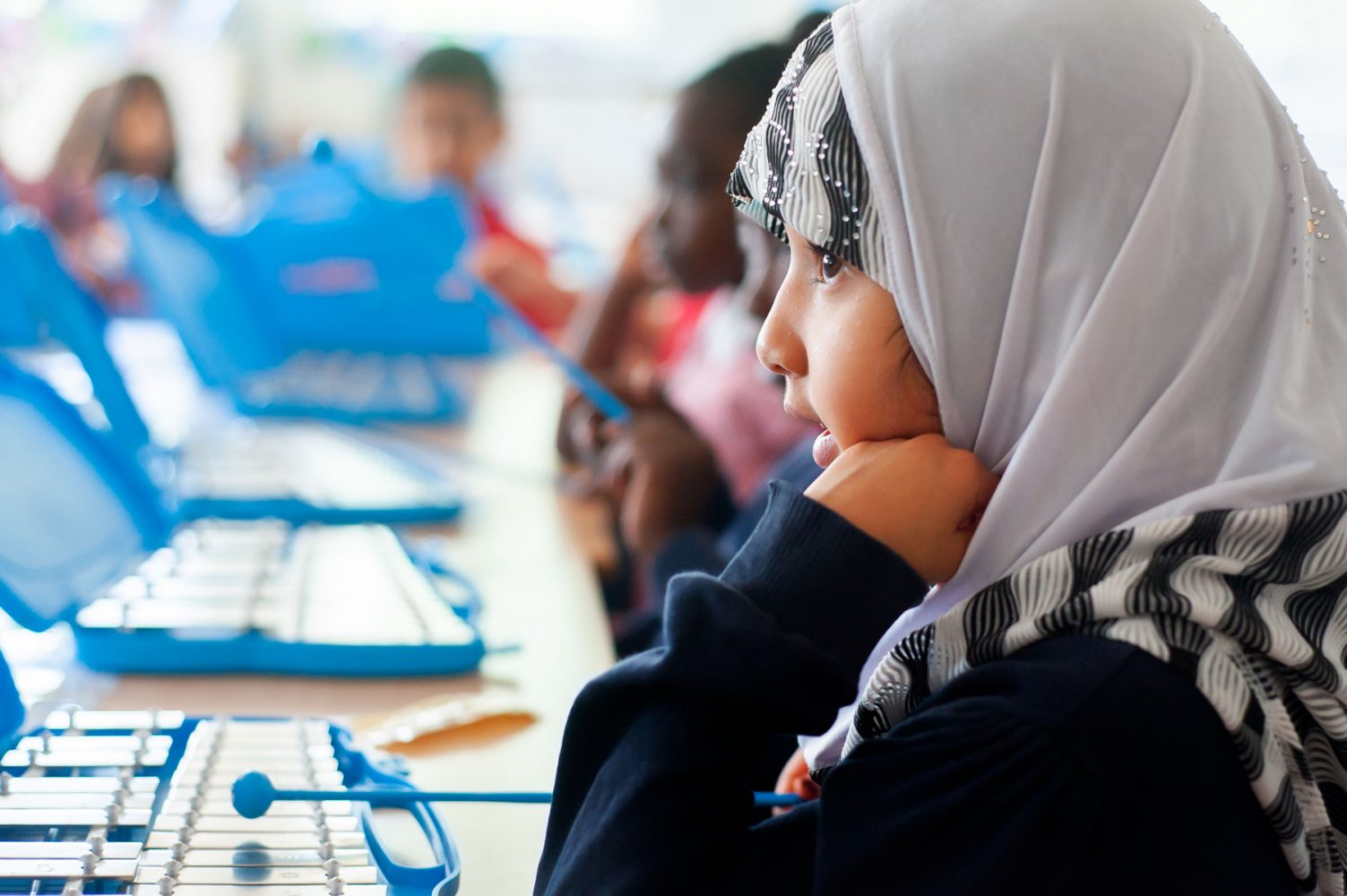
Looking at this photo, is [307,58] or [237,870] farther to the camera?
[307,58]

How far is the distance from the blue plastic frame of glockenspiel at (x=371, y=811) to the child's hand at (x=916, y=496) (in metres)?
0.23

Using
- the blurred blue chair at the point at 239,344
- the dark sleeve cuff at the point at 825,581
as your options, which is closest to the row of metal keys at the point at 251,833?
the dark sleeve cuff at the point at 825,581

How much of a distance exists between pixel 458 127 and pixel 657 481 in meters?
1.62

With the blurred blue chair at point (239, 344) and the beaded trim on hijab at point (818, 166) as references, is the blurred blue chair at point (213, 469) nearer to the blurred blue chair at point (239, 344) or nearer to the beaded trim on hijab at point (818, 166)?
the blurred blue chair at point (239, 344)

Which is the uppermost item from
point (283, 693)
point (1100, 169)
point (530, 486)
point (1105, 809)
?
point (1100, 169)

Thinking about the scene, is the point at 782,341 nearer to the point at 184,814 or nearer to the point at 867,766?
the point at 867,766

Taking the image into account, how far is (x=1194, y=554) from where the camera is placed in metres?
0.48

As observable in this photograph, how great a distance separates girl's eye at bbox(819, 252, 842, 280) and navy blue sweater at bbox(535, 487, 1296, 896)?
0.11 meters

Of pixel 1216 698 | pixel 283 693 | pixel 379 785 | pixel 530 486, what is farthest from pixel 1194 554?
pixel 530 486

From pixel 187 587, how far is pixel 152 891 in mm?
374

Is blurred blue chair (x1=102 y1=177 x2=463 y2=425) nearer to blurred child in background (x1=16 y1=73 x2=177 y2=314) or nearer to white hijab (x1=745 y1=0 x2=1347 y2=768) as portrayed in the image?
blurred child in background (x1=16 y1=73 x2=177 y2=314)

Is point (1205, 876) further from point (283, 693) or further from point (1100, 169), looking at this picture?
point (283, 693)

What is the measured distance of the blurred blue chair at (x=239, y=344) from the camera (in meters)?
1.53

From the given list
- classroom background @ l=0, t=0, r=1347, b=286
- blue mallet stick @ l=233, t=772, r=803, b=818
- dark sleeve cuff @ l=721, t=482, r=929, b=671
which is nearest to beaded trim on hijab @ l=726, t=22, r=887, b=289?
dark sleeve cuff @ l=721, t=482, r=929, b=671
